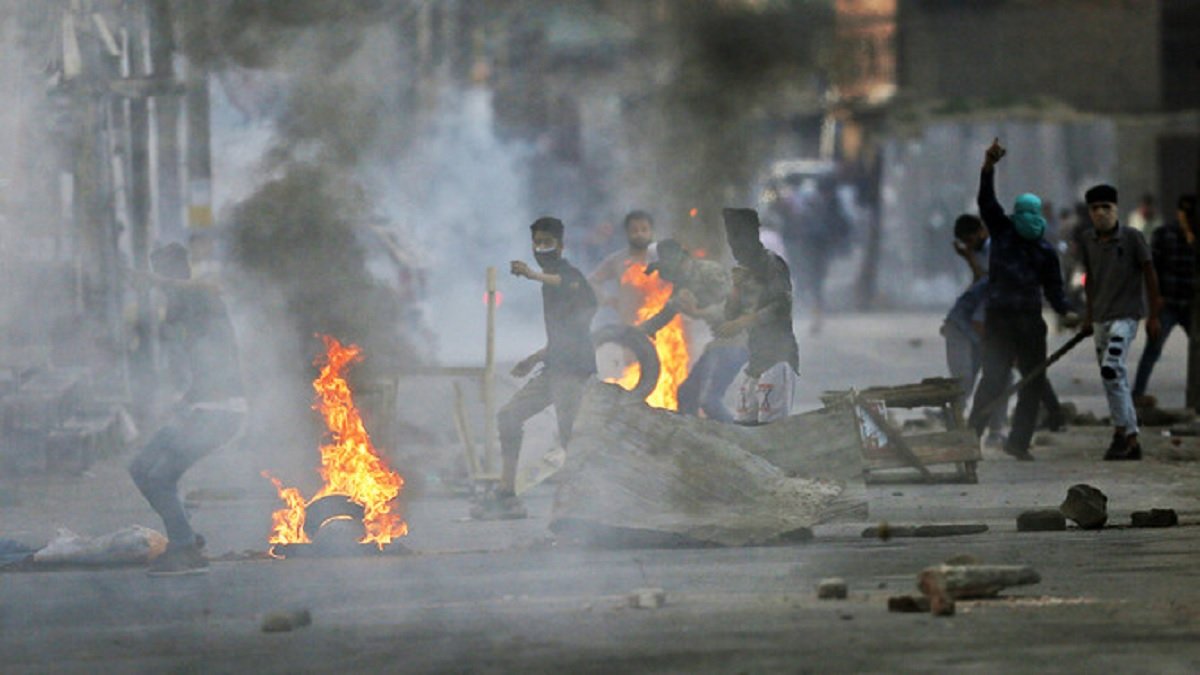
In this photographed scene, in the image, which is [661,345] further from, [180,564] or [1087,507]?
[180,564]

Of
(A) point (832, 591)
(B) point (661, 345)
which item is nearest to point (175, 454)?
(A) point (832, 591)

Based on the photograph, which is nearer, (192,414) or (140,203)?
(192,414)

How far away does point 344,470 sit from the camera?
1166 cm

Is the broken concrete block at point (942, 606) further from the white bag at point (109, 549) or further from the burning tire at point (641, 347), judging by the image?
the burning tire at point (641, 347)

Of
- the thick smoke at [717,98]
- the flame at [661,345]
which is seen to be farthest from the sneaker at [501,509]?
the thick smoke at [717,98]

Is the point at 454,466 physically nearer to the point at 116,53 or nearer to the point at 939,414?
the point at 939,414

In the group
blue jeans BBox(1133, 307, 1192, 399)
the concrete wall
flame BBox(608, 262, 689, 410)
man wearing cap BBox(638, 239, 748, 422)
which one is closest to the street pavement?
man wearing cap BBox(638, 239, 748, 422)

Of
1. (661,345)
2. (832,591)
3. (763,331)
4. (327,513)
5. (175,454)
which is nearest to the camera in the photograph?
(832,591)

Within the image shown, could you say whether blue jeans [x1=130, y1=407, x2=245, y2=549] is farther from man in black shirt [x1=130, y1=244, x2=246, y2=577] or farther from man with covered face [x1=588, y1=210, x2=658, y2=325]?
man with covered face [x1=588, y1=210, x2=658, y2=325]

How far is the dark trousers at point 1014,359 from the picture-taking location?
568 inches

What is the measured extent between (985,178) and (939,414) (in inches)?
56.4

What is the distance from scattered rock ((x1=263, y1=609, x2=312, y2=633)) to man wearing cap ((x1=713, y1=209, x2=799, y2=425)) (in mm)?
3881

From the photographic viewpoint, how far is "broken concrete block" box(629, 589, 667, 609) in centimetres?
901

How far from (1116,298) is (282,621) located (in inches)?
275
